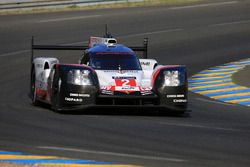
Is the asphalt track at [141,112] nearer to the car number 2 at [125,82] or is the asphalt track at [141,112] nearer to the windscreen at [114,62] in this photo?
the car number 2 at [125,82]

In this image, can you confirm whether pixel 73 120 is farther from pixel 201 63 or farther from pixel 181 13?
pixel 181 13

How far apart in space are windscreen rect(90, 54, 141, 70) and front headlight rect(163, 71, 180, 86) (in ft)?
3.13

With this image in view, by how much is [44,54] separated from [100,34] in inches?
150

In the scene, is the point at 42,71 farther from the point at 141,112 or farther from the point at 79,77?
the point at 141,112

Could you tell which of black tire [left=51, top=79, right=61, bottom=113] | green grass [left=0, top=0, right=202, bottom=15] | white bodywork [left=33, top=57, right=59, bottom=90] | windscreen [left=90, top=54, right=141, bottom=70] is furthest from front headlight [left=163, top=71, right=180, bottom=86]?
green grass [left=0, top=0, right=202, bottom=15]

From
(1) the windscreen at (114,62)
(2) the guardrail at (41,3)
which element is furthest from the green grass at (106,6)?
(1) the windscreen at (114,62)

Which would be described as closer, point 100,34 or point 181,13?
point 100,34

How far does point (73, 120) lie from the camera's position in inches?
619

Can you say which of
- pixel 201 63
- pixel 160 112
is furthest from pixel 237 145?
pixel 201 63

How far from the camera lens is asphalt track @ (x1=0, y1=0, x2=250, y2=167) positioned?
39.2 feet

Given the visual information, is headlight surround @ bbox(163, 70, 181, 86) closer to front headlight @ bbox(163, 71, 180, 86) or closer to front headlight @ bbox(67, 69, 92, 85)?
front headlight @ bbox(163, 71, 180, 86)

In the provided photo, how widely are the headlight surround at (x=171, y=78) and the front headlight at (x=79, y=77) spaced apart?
4.80ft

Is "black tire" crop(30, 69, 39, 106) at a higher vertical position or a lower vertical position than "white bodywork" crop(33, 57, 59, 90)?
lower

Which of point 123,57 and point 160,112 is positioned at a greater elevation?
point 123,57
